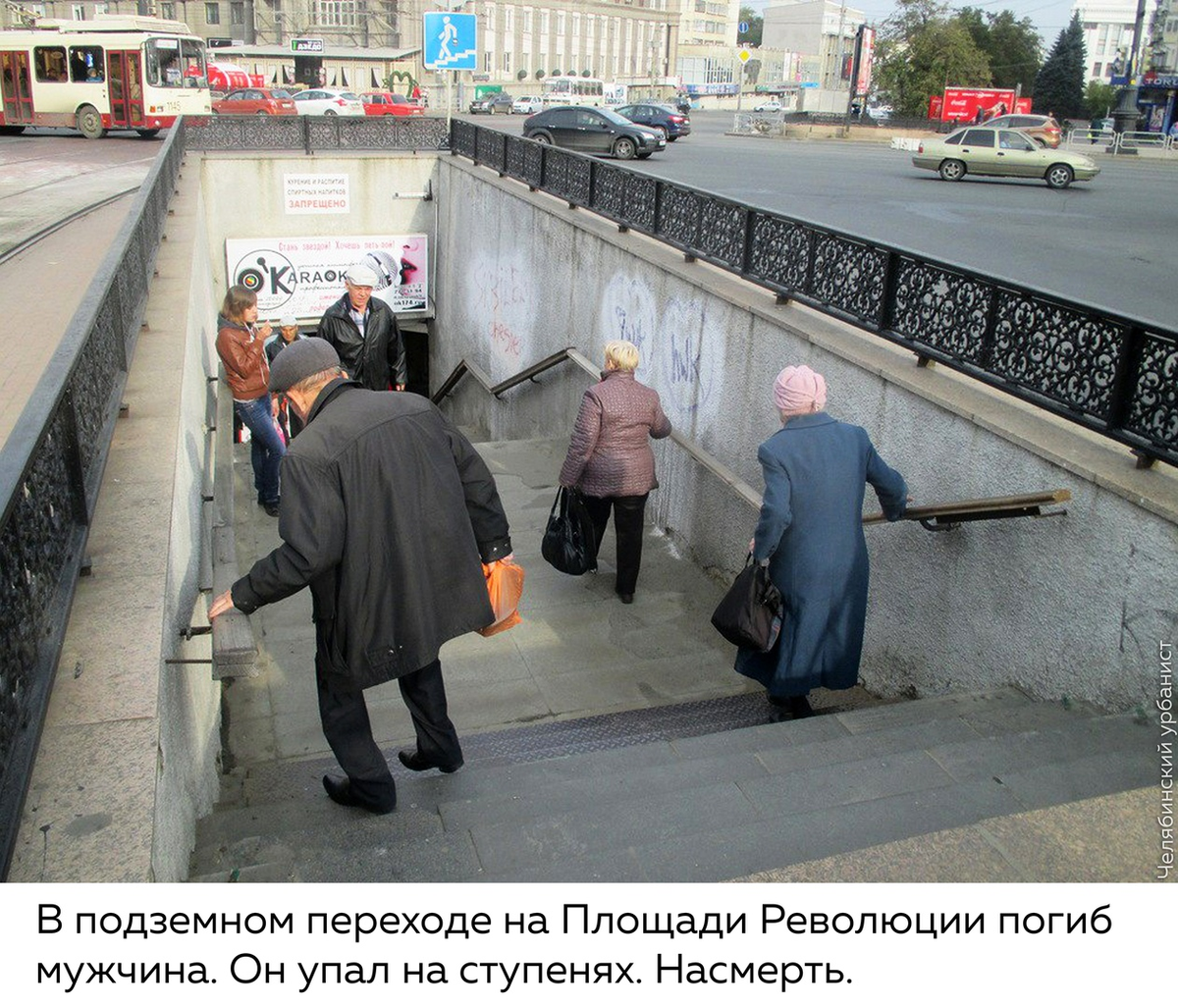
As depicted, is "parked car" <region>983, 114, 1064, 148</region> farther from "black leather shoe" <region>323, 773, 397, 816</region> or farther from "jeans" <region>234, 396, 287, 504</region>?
"black leather shoe" <region>323, 773, 397, 816</region>

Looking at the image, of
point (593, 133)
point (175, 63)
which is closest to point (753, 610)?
point (593, 133)

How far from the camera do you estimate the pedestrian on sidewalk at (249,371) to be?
7.08 metres

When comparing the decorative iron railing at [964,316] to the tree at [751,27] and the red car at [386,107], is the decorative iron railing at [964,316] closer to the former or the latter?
the red car at [386,107]

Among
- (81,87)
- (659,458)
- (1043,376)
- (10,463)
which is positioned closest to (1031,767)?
(1043,376)

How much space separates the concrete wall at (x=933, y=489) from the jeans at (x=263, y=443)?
2.95m

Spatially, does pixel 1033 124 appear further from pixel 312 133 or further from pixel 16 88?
pixel 16 88

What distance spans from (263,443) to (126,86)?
85.3ft

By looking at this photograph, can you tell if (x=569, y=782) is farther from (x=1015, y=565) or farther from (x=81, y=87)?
(x=81, y=87)

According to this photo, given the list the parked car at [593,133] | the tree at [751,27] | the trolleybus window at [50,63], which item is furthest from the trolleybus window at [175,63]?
the tree at [751,27]

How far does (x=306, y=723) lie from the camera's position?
5.22 m

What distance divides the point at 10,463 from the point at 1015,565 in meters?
3.76

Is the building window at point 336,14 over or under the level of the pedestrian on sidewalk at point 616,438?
over

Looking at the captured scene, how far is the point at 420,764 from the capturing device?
396 centimetres

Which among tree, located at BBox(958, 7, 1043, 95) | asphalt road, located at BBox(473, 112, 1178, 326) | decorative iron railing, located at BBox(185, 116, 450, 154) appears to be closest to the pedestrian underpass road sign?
decorative iron railing, located at BBox(185, 116, 450, 154)
